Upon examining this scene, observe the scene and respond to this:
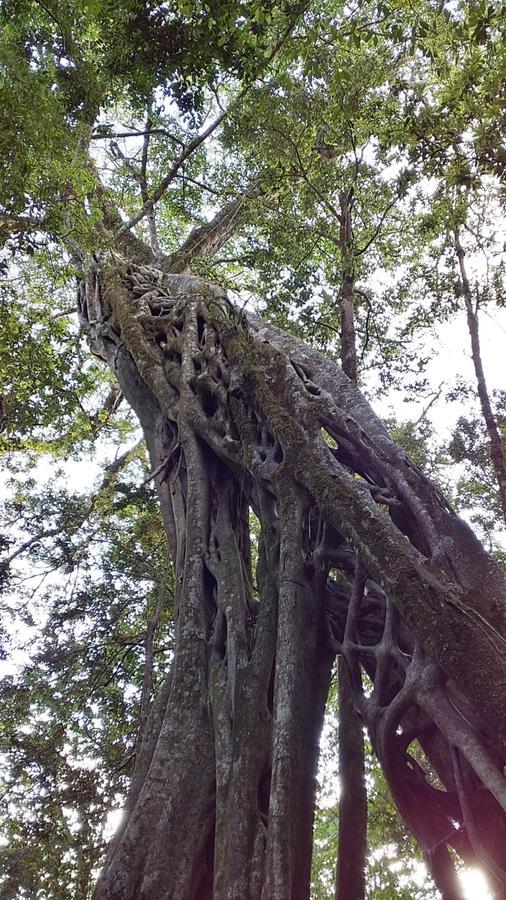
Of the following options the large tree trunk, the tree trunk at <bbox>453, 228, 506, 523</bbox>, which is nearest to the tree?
the large tree trunk

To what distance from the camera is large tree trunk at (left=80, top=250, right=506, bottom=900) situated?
2.63 metres

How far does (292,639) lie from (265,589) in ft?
2.07

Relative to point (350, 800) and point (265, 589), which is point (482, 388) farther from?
point (350, 800)

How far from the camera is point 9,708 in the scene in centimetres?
712

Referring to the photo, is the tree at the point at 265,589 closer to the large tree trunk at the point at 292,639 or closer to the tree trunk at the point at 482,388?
the large tree trunk at the point at 292,639

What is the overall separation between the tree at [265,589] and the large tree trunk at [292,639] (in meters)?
0.01

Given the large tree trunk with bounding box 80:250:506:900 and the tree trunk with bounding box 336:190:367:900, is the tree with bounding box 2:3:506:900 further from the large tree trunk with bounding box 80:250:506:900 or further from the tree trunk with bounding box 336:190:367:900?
the tree trunk with bounding box 336:190:367:900

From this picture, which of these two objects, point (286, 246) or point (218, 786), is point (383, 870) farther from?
point (286, 246)

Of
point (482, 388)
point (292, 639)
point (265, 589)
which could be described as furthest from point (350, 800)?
point (482, 388)

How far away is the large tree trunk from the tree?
0.01 m

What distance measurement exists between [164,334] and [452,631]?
4416 millimetres

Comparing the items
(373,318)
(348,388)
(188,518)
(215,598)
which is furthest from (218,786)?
(373,318)

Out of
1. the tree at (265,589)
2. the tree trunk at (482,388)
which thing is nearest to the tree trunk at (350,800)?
the tree at (265,589)

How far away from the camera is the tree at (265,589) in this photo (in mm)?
2686
